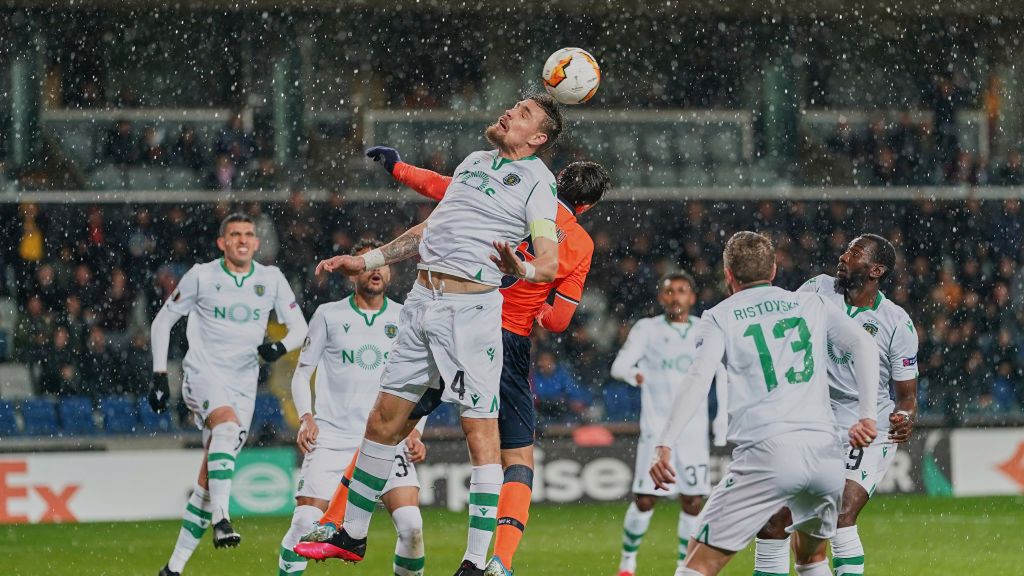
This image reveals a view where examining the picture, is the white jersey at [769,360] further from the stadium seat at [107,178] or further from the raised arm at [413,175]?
the stadium seat at [107,178]

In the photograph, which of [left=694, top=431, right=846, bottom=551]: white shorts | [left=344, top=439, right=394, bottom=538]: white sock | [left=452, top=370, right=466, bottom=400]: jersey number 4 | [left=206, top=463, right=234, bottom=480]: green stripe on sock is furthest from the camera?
[left=206, top=463, right=234, bottom=480]: green stripe on sock

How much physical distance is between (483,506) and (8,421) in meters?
10.3

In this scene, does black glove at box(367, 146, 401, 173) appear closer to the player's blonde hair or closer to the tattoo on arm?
the tattoo on arm

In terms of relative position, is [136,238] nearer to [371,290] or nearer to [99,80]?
[99,80]

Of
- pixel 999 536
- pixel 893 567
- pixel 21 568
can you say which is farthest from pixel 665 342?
pixel 21 568

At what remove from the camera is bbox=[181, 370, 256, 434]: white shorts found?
971 centimetres

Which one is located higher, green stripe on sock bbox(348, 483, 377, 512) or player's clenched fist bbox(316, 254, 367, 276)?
player's clenched fist bbox(316, 254, 367, 276)

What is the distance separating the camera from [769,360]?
19.3ft

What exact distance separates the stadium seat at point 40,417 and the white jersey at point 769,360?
11.3 m

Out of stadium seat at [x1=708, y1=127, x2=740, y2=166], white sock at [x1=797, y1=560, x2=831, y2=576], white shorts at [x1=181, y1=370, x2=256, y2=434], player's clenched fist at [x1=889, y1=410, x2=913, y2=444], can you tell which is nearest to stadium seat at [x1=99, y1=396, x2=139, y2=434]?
white shorts at [x1=181, y1=370, x2=256, y2=434]

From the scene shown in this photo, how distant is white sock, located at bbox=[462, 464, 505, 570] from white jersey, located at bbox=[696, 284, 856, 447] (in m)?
1.12

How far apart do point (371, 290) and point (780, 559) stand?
3.19 metres

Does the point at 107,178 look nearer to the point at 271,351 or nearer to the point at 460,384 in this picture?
the point at 271,351

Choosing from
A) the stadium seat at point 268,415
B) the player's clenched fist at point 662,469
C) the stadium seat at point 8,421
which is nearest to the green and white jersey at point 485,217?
the player's clenched fist at point 662,469
